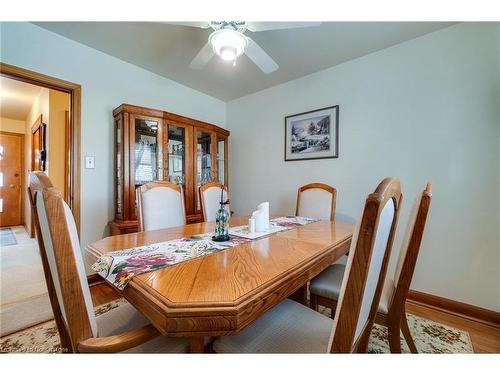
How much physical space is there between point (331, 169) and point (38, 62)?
2856 millimetres

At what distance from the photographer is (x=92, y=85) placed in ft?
7.19

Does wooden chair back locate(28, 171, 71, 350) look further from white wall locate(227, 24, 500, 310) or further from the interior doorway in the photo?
the interior doorway

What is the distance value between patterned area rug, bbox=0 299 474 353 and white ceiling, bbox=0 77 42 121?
2.88m

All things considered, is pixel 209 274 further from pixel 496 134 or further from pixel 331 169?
pixel 496 134

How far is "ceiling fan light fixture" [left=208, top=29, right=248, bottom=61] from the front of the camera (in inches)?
54.7

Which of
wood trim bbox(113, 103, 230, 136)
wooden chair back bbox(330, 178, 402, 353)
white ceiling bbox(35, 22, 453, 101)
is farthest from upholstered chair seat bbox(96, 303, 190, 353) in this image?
white ceiling bbox(35, 22, 453, 101)

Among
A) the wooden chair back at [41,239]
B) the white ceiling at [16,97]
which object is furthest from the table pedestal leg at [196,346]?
the white ceiling at [16,97]

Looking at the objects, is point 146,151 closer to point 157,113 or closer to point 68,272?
point 157,113

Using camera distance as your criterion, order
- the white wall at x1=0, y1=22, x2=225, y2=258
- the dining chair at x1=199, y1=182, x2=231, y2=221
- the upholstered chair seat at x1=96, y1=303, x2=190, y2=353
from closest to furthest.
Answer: the upholstered chair seat at x1=96, y1=303, x2=190, y2=353, the white wall at x1=0, y1=22, x2=225, y2=258, the dining chair at x1=199, y1=182, x2=231, y2=221

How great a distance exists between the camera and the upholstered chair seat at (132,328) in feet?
2.43

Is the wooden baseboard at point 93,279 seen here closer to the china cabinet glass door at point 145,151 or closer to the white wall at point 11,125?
the china cabinet glass door at point 145,151

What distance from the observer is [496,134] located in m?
1.65

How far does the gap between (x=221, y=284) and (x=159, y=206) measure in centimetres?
122

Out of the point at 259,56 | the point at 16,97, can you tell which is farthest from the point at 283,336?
the point at 16,97
